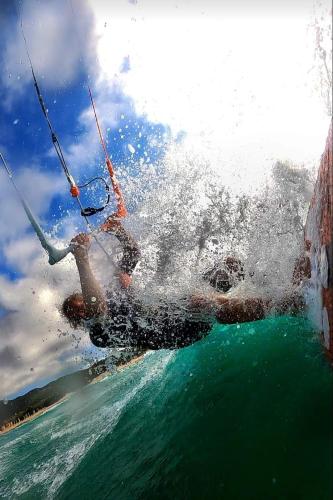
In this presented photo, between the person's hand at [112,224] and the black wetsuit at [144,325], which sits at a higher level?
the person's hand at [112,224]

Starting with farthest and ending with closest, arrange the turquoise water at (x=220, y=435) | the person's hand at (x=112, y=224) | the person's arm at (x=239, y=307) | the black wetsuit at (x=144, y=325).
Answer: the person's hand at (x=112, y=224) < the black wetsuit at (x=144, y=325) < the person's arm at (x=239, y=307) < the turquoise water at (x=220, y=435)

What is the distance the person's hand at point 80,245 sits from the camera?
5.69m

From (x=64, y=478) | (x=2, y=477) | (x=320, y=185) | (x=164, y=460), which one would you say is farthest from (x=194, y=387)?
(x=2, y=477)

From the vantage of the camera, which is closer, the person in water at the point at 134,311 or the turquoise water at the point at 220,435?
the turquoise water at the point at 220,435

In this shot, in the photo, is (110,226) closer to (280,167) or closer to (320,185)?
(320,185)

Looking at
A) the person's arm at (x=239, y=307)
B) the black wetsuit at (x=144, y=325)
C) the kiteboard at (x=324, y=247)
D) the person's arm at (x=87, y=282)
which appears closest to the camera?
the kiteboard at (x=324, y=247)

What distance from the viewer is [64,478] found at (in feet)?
20.3

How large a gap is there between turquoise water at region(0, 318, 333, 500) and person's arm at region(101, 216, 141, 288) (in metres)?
2.60

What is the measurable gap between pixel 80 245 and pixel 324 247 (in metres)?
4.08

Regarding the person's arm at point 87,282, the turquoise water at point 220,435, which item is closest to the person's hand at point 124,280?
the person's arm at point 87,282

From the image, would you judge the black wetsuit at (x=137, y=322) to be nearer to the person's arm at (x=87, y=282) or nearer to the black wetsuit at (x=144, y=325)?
the black wetsuit at (x=144, y=325)

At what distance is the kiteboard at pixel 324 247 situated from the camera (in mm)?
3270

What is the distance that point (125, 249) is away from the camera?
694cm

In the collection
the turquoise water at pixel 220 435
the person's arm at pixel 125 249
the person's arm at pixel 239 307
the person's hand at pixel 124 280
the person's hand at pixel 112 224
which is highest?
the person's hand at pixel 112 224
